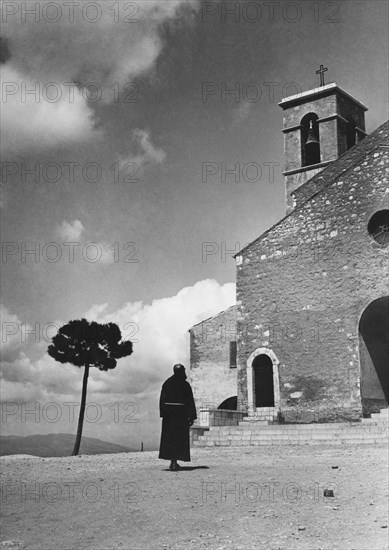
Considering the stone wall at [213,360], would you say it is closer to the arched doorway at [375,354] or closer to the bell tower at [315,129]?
the bell tower at [315,129]

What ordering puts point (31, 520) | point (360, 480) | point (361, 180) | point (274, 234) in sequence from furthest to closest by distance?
point (274, 234) < point (361, 180) < point (360, 480) < point (31, 520)

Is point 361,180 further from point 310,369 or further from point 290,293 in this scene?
point 310,369

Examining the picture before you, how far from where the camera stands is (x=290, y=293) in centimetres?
2122

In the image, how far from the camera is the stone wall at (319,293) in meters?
19.6

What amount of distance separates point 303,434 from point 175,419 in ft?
21.8

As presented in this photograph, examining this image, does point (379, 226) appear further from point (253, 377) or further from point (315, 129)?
point (315, 129)

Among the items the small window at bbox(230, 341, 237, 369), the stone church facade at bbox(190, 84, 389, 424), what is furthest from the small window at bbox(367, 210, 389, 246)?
the small window at bbox(230, 341, 237, 369)

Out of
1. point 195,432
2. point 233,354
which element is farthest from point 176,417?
point 233,354

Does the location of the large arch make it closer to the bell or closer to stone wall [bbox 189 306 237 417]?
stone wall [bbox 189 306 237 417]

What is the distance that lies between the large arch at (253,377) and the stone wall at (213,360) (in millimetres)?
7382

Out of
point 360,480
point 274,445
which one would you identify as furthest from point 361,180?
point 360,480

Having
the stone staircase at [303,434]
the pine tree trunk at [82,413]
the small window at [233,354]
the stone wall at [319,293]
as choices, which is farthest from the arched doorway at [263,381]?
the pine tree trunk at [82,413]

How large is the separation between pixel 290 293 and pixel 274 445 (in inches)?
255

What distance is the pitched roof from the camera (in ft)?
70.8
